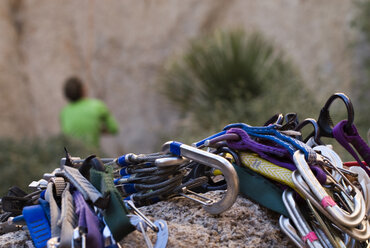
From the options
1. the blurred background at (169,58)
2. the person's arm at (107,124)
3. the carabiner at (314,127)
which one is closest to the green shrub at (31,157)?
the person's arm at (107,124)

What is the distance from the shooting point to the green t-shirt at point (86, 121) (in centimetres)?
445

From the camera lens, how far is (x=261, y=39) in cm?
673

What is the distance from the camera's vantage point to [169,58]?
782 centimetres

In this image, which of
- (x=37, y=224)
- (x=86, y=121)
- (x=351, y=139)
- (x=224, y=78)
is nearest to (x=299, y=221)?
(x=351, y=139)

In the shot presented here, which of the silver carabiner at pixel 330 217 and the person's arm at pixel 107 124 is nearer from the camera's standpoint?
the silver carabiner at pixel 330 217

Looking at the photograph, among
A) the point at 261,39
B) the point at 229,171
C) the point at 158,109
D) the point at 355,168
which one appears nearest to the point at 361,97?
the point at 261,39

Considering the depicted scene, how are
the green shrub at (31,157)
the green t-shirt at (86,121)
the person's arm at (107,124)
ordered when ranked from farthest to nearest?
the person's arm at (107,124), the green t-shirt at (86,121), the green shrub at (31,157)

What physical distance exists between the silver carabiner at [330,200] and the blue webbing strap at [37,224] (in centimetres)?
56

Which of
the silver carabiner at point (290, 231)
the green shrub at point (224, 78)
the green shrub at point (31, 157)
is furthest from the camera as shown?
the green shrub at point (224, 78)

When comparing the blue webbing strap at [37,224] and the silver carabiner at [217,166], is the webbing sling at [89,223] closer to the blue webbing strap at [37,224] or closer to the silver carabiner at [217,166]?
the blue webbing strap at [37,224]

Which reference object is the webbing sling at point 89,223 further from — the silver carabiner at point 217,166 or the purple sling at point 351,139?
the purple sling at point 351,139

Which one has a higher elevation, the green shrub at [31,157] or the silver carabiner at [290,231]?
the silver carabiner at [290,231]

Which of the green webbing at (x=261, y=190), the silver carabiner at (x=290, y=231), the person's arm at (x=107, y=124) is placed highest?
the green webbing at (x=261, y=190)

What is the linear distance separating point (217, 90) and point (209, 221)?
5456 mm
